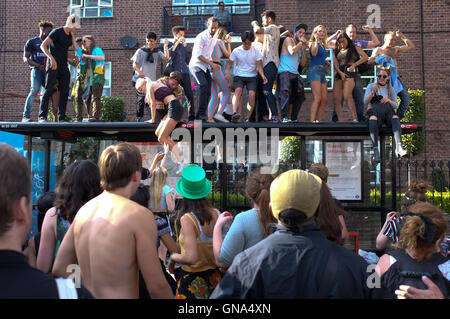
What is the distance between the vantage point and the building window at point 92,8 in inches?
731

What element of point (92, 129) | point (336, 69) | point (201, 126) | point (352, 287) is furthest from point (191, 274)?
point (336, 69)

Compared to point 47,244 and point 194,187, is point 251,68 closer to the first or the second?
point 194,187

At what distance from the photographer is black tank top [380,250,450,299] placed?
9.04ft

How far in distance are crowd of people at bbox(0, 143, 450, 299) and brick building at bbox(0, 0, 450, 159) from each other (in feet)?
47.2

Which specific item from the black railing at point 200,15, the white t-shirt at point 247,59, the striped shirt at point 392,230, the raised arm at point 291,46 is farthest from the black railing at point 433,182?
the black railing at point 200,15

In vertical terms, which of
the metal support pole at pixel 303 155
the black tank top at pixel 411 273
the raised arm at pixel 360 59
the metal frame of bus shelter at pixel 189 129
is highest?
the raised arm at pixel 360 59

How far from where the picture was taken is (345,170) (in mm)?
9359

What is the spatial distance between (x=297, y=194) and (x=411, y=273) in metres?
1.01

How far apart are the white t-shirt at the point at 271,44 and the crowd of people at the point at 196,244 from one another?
5.34m

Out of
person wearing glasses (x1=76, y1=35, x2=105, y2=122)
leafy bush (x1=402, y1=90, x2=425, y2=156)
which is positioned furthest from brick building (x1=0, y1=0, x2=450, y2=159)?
person wearing glasses (x1=76, y1=35, x2=105, y2=122)

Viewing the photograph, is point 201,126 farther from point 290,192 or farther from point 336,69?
point 290,192

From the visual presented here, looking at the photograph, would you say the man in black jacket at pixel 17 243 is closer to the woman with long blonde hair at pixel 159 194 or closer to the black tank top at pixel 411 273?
the black tank top at pixel 411 273

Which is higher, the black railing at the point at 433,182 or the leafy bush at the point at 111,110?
the leafy bush at the point at 111,110
